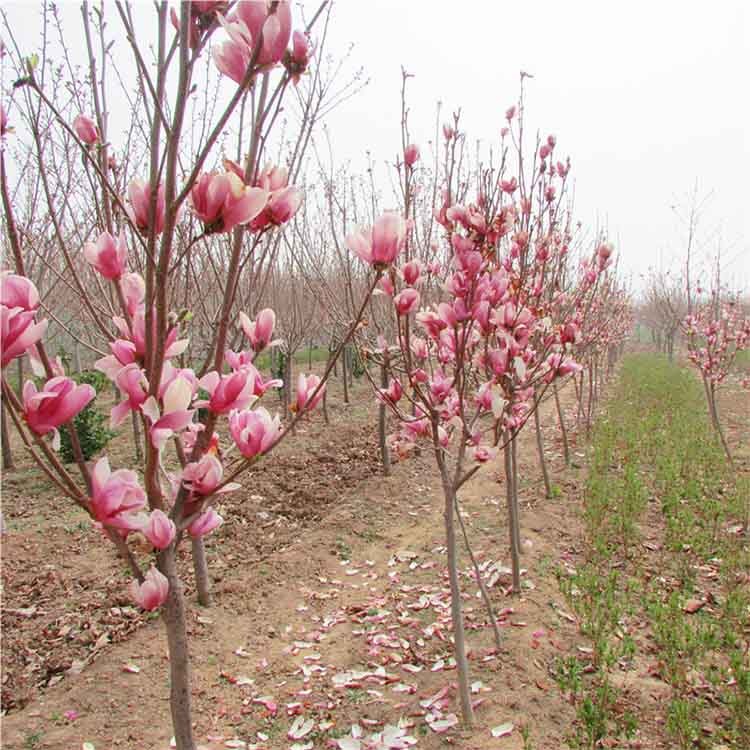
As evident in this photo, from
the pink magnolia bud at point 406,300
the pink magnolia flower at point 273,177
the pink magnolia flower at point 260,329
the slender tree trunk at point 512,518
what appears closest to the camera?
the pink magnolia flower at point 273,177

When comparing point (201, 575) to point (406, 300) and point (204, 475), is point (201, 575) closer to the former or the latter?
point (406, 300)

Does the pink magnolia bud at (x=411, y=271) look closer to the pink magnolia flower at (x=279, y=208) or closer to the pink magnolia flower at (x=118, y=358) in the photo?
the pink magnolia flower at (x=279, y=208)

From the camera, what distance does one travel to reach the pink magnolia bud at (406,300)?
1782mm

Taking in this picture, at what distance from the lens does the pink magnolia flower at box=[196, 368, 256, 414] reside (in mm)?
999

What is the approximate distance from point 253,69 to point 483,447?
5.32 ft

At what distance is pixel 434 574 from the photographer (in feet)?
12.9

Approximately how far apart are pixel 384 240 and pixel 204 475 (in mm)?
585

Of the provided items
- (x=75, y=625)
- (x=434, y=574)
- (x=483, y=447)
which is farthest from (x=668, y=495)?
(x=75, y=625)

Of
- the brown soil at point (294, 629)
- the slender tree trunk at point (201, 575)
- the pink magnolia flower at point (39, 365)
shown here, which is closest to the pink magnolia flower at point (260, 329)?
the pink magnolia flower at point (39, 365)

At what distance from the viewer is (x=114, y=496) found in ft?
2.93

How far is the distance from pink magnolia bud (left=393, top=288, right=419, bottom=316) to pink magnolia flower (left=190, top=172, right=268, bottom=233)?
93 cm

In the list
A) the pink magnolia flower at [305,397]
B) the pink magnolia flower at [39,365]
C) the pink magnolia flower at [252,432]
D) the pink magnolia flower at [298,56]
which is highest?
the pink magnolia flower at [298,56]

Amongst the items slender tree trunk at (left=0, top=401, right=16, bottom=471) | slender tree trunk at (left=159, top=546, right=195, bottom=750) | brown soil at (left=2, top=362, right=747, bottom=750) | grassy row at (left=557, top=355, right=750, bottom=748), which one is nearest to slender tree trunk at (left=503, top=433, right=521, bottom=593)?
brown soil at (left=2, top=362, right=747, bottom=750)

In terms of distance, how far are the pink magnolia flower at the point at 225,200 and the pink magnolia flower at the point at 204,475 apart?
39cm
